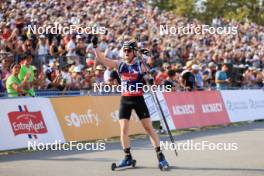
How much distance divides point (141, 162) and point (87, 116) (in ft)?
15.3

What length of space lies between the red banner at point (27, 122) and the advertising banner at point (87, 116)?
733 mm

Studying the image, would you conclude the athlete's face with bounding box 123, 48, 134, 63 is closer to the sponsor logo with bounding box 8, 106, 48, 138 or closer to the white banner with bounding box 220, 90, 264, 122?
the sponsor logo with bounding box 8, 106, 48, 138

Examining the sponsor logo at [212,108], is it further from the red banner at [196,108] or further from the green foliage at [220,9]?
the green foliage at [220,9]

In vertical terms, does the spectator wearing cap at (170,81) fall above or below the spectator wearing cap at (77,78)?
below

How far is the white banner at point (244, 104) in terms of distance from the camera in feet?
74.4

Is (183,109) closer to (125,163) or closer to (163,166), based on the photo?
(125,163)

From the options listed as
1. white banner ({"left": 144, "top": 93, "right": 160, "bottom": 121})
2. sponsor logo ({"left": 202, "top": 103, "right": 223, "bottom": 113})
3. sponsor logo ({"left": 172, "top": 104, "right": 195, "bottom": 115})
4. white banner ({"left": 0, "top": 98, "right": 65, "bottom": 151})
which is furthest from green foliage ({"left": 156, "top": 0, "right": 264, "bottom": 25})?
white banner ({"left": 0, "top": 98, "right": 65, "bottom": 151})

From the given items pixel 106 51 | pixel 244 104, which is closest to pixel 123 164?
pixel 106 51

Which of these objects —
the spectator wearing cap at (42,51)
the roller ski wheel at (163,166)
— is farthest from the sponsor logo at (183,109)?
the roller ski wheel at (163,166)

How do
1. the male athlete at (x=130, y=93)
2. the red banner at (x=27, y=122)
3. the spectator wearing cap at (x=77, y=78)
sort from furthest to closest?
1. the spectator wearing cap at (x=77, y=78)
2. the red banner at (x=27, y=122)
3. the male athlete at (x=130, y=93)

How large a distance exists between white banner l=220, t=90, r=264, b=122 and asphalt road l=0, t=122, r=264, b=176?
6.66m

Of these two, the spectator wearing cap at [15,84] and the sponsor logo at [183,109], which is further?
the sponsor logo at [183,109]

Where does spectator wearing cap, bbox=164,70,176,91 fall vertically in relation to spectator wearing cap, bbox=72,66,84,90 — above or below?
below

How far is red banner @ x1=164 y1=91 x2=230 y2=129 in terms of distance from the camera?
19.9 m
